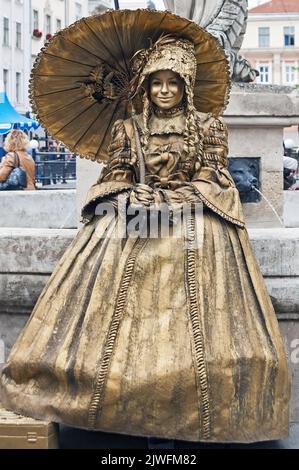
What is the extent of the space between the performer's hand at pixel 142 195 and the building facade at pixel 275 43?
82.3 metres

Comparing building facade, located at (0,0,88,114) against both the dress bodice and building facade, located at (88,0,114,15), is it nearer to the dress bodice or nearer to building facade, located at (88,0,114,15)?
building facade, located at (88,0,114,15)

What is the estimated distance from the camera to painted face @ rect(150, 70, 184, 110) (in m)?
5.74

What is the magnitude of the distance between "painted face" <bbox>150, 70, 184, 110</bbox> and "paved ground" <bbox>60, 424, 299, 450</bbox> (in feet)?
4.98

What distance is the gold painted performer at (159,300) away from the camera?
5.27 metres

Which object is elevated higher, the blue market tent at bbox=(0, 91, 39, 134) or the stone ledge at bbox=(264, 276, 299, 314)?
the blue market tent at bbox=(0, 91, 39, 134)

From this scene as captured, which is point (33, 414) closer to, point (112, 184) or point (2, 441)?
point (2, 441)

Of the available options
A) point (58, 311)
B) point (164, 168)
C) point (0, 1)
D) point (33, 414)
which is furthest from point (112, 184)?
point (0, 1)

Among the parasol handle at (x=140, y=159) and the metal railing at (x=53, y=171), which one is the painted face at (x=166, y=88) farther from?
the metal railing at (x=53, y=171)

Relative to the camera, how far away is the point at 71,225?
8.77m

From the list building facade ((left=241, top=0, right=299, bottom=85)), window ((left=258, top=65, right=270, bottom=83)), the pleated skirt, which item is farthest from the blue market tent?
building facade ((left=241, top=0, right=299, bottom=85))

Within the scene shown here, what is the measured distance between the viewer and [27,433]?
212 inches

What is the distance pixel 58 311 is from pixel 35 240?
808mm

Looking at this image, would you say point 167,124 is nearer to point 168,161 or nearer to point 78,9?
point 168,161

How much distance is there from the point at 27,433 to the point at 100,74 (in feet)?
5.89
